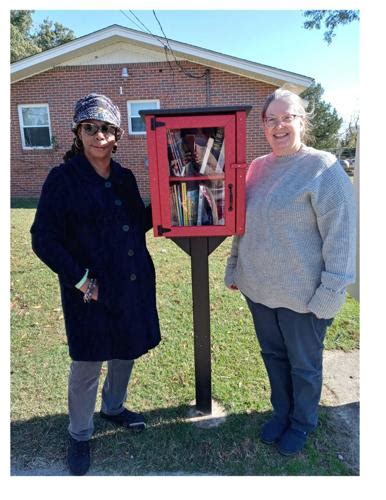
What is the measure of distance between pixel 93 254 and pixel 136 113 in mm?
9450

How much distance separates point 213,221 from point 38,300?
3.06 metres

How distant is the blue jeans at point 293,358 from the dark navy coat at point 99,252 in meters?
0.71

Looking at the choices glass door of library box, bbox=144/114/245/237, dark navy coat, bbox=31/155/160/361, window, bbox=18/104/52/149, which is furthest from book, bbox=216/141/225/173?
window, bbox=18/104/52/149

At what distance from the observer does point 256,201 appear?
6.50 feet

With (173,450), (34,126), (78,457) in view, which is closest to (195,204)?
(173,450)

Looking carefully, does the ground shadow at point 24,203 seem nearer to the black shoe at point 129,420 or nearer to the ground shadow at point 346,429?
the black shoe at point 129,420

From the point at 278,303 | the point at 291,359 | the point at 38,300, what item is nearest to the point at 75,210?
the point at 278,303

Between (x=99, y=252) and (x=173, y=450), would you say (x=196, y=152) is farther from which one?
(x=173, y=450)

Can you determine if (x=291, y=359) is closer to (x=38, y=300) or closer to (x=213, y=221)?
(x=213, y=221)

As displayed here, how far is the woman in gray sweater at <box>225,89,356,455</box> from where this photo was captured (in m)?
1.76

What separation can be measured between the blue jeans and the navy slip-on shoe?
4cm

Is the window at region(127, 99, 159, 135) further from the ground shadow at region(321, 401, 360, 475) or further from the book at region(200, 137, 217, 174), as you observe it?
the ground shadow at region(321, 401, 360, 475)

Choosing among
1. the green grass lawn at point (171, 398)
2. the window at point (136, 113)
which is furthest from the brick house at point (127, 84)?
the green grass lawn at point (171, 398)

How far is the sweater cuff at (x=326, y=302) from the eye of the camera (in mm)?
1797
